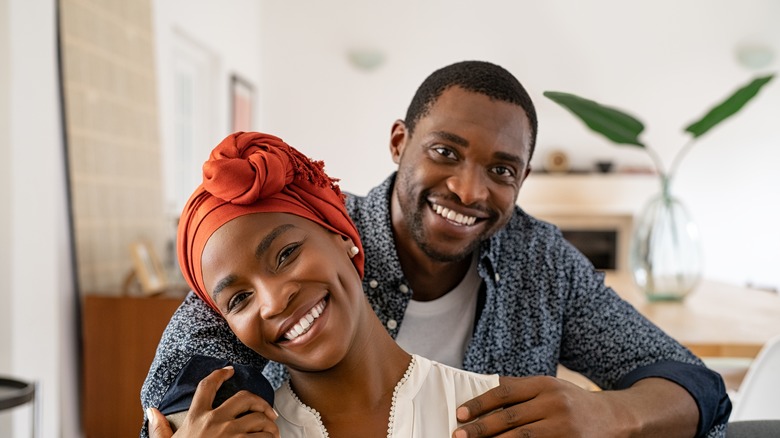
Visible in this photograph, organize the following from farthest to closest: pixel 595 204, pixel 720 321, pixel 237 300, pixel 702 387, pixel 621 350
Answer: pixel 595 204, pixel 720 321, pixel 621 350, pixel 702 387, pixel 237 300

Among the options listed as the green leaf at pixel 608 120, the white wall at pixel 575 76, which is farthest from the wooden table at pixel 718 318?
the white wall at pixel 575 76

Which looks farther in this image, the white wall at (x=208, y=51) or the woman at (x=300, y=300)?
the white wall at (x=208, y=51)

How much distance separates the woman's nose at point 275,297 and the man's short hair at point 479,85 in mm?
562

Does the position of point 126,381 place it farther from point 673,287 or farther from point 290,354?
point 290,354

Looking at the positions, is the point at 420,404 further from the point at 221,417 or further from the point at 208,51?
the point at 208,51

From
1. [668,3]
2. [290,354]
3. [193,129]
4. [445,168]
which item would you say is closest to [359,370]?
[290,354]

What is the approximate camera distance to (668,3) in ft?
22.7

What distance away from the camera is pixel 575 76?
7008 mm

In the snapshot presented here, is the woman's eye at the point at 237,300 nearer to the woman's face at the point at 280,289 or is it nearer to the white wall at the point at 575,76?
the woman's face at the point at 280,289

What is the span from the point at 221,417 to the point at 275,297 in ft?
0.53

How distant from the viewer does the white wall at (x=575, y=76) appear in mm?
6855

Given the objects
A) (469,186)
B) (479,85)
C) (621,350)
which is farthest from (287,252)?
(621,350)

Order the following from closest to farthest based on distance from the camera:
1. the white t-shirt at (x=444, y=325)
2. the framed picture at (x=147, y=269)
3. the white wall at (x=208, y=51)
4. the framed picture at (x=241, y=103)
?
the white t-shirt at (x=444, y=325) → the framed picture at (x=147, y=269) → the white wall at (x=208, y=51) → the framed picture at (x=241, y=103)

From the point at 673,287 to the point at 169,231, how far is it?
254 cm
